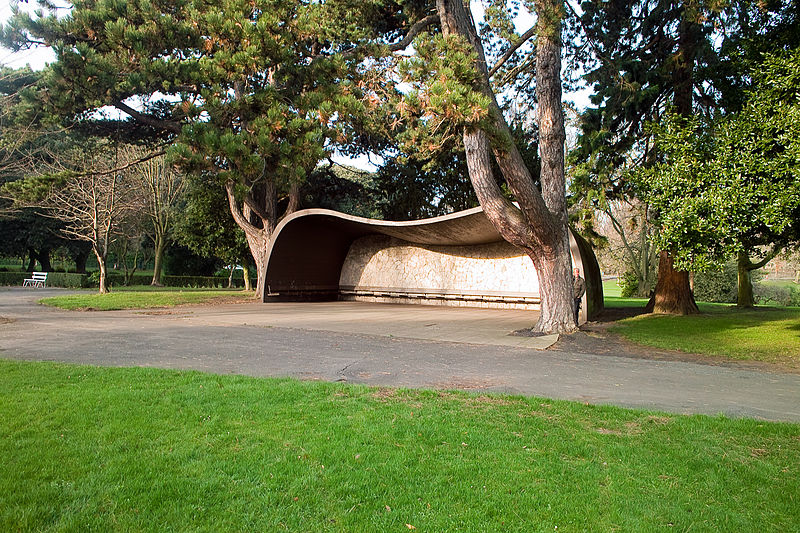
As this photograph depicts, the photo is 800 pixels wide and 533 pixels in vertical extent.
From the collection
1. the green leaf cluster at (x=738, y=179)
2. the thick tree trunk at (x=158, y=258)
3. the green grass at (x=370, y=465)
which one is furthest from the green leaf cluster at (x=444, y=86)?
the thick tree trunk at (x=158, y=258)

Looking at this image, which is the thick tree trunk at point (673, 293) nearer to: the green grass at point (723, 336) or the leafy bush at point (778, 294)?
the green grass at point (723, 336)

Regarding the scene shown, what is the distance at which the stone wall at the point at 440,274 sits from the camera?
64.8ft

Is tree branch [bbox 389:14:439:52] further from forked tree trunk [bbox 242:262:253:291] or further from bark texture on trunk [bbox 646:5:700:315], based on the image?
forked tree trunk [bbox 242:262:253:291]

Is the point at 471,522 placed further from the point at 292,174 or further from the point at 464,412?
the point at 292,174

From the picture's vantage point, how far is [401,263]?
73.3 feet

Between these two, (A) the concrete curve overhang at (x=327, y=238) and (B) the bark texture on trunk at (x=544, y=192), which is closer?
(B) the bark texture on trunk at (x=544, y=192)

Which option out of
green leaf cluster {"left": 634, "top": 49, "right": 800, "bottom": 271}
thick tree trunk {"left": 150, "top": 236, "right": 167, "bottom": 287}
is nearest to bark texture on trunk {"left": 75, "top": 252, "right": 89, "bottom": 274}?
thick tree trunk {"left": 150, "top": 236, "right": 167, "bottom": 287}

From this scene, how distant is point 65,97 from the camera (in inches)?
540

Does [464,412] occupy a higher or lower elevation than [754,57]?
lower

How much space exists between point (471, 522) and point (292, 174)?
13.7m

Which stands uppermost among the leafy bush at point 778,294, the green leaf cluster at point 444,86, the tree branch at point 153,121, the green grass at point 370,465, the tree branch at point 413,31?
the tree branch at point 413,31

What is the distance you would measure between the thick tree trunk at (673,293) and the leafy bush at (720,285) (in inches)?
560

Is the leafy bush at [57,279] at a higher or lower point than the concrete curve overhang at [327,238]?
lower

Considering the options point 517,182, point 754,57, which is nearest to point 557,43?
point 517,182
